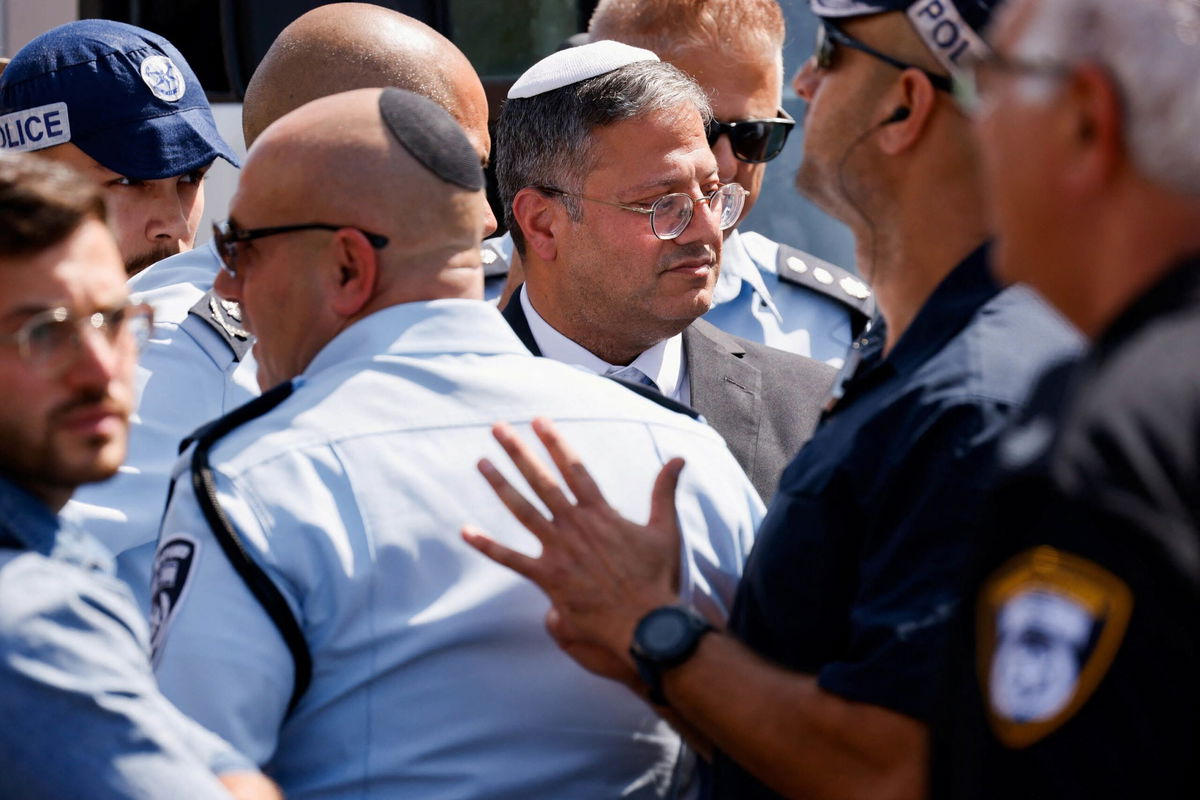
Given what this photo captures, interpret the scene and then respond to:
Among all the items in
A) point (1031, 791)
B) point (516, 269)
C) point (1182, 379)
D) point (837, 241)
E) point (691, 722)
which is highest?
point (1182, 379)

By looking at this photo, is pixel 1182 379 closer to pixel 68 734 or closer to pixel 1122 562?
pixel 1122 562

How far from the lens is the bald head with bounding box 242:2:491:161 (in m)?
3.58

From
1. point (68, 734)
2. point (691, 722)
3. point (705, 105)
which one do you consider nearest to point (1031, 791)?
point (691, 722)

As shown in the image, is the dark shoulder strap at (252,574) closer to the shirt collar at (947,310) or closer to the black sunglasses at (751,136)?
the shirt collar at (947,310)

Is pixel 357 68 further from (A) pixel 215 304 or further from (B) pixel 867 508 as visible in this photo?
(B) pixel 867 508

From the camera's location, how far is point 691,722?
1.90 metres

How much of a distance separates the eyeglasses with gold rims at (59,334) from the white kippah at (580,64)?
6.20 feet

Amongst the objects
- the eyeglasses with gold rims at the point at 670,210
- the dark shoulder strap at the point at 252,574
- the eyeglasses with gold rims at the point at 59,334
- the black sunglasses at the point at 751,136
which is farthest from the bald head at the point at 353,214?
the black sunglasses at the point at 751,136

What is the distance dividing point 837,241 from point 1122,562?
4.81 m

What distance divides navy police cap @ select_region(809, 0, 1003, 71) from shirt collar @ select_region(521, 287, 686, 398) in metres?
1.61

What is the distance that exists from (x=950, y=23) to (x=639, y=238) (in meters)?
1.55

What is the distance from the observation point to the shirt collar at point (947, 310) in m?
1.89

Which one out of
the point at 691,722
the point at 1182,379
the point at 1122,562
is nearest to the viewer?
the point at 1182,379

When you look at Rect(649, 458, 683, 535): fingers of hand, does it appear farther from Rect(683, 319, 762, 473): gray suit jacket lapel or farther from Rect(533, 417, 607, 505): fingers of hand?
Rect(683, 319, 762, 473): gray suit jacket lapel
